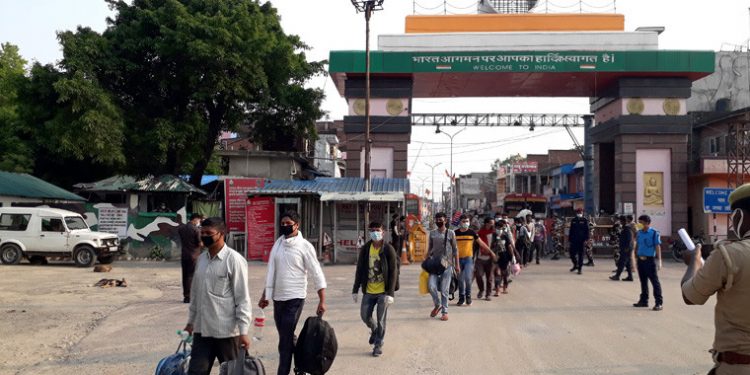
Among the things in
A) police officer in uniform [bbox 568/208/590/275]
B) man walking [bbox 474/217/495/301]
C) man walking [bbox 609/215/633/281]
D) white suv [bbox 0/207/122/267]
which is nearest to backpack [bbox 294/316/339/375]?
man walking [bbox 474/217/495/301]

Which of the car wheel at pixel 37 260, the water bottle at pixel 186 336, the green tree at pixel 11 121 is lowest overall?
the car wheel at pixel 37 260

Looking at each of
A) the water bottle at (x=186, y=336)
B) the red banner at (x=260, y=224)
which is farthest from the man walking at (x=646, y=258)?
the red banner at (x=260, y=224)

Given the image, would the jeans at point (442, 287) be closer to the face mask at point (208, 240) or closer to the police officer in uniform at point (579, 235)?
the face mask at point (208, 240)

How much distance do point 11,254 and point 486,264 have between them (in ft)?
52.8

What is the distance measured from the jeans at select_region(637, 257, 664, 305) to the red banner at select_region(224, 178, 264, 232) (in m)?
16.1

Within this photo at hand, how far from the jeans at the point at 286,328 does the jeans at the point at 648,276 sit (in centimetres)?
814

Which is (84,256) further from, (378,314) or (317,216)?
(378,314)

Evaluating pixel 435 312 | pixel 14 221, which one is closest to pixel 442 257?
pixel 435 312

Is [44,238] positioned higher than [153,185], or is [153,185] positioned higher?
[153,185]

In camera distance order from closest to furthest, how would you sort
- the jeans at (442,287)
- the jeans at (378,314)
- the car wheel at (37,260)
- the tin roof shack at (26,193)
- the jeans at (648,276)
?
1. the jeans at (378,314)
2. the jeans at (442,287)
3. the jeans at (648,276)
4. the car wheel at (37,260)
5. the tin roof shack at (26,193)

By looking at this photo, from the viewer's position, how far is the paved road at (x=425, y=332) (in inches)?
299

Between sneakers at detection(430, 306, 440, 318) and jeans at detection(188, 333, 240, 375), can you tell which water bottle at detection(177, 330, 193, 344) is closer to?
jeans at detection(188, 333, 240, 375)

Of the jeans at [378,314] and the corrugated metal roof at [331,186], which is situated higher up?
the corrugated metal roof at [331,186]

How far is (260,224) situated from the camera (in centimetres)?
2372
